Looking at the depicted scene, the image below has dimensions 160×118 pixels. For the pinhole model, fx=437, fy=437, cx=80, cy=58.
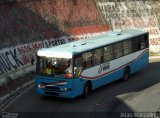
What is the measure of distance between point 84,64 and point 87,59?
19.0 inches

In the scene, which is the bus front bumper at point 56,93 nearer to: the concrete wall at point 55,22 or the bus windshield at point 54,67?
the bus windshield at point 54,67

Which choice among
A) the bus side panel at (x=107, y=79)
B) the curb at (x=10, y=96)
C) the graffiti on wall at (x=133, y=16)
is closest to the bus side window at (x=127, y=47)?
the bus side panel at (x=107, y=79)

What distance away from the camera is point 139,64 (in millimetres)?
31000

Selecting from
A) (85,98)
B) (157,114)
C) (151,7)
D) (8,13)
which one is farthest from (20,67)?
(151,7)

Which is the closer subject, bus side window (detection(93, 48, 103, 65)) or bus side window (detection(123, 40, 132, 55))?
bus side window (detection(93, 48, 103, 65))

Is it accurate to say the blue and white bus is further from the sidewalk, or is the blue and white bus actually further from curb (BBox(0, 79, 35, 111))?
the sidewalk

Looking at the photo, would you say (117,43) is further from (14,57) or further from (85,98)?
(14,57)

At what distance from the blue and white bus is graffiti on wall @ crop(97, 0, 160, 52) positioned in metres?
12.9

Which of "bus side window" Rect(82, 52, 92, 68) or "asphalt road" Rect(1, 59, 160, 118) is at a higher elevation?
"bus side window" Rect(82, 52, 92, 68)

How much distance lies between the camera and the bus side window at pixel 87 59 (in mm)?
23977

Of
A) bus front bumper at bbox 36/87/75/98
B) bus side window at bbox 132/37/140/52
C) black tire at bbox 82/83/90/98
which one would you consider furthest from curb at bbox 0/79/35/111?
bus side window at bbox 132/37/140/52

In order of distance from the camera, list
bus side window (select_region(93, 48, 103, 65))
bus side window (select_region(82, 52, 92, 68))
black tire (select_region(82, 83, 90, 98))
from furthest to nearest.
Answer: bus side window (select_region(93, 48, 103, 65)) → black tire (select_region(82, 83, 90, 98)) → bus side window (select_region(82, 52, 92, 68))

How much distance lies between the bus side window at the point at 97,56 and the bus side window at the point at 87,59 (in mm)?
502

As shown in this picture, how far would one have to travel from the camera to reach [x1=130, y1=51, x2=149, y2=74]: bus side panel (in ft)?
98.9
